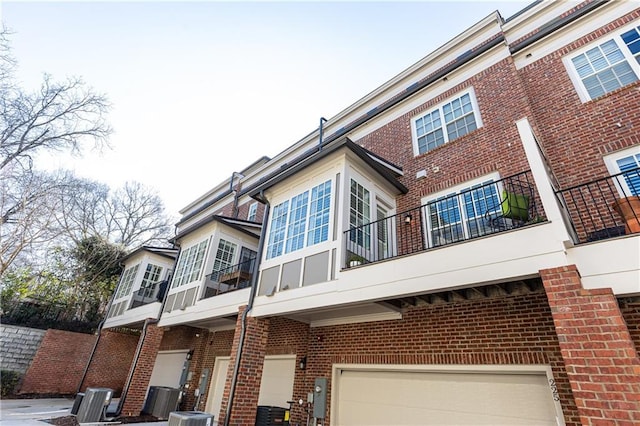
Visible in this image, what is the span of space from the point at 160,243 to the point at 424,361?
2563cm

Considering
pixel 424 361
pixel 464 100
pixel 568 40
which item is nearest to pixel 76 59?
pixel 464 100

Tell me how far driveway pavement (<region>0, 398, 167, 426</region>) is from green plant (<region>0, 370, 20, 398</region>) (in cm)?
69

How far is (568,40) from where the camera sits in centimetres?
741

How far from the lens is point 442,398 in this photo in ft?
17.4

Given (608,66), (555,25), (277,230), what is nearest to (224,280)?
(277,230)

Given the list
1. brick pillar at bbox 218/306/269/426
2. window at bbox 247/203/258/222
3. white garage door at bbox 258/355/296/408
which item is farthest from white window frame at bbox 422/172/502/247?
window at bbox 247/203/258/222

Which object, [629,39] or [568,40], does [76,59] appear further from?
[629,39]

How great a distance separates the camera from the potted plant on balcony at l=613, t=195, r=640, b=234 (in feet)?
12.0

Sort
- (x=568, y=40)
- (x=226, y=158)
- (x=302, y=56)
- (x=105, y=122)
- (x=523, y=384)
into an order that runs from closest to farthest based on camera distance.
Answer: (x=523, y=384) → (x=568, y=40) → (x=302, y=56) → (x=105, y=122) → (x=226, y=158)

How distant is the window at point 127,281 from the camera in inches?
570

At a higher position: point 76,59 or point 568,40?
point 76,59

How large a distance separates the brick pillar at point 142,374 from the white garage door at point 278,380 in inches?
181

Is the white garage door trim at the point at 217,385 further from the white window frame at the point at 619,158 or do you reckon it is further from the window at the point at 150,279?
the white window frame at the point at 619,158

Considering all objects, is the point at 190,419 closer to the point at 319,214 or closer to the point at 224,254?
the point at 319,214
